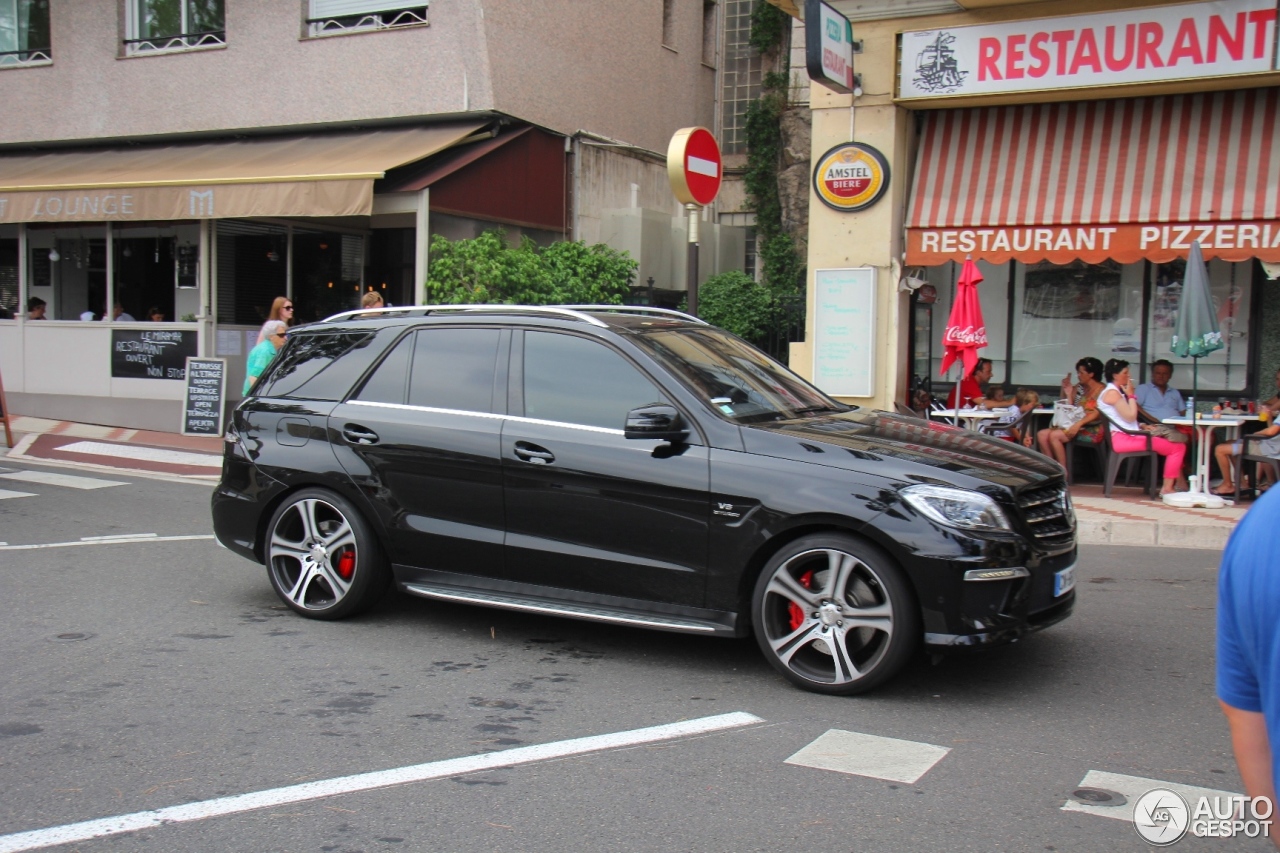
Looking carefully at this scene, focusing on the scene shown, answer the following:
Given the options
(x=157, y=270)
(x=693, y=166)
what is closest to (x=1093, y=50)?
(x=693, y=166)

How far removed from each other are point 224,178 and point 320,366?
8815mm

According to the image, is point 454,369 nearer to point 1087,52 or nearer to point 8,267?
point 1087,52

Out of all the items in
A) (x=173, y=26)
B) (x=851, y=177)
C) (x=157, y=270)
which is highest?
(x=173, y=26)

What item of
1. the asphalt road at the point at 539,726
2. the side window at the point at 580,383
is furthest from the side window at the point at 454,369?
the asphalt road at the point at 539,726

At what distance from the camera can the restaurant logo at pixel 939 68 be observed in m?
12.3

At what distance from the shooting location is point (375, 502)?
6.28 m

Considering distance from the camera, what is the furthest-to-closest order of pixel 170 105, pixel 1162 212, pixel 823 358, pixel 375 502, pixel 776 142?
pixel 776 142, pixel 170 105, pixel 823 358, pixel 1162 212, pixel 375 502

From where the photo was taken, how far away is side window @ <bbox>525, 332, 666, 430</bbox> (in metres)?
5.78

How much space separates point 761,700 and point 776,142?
15139mm

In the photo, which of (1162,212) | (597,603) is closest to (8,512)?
(597,603)

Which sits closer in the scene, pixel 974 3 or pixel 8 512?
pixel 8 512

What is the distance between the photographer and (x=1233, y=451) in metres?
10.8

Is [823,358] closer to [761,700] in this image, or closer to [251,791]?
[761,700]

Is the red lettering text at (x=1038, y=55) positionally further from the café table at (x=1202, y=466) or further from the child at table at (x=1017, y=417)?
the café table at (x=1202, y=466)
